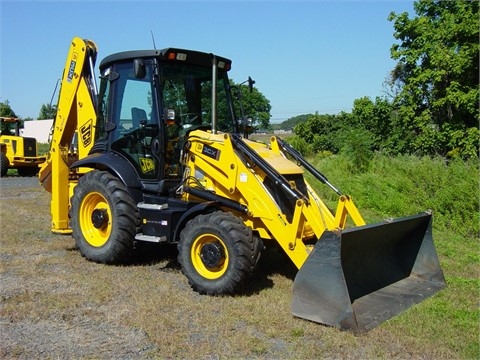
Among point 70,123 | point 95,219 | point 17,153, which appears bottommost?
point 95,219

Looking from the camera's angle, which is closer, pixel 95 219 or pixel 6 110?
pixel 95 219

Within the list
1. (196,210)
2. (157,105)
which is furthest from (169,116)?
(196,210)

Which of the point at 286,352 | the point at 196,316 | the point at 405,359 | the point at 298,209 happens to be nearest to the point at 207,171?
the point at 298,209

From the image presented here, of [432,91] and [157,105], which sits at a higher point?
[432,91]

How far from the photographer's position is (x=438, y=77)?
19.4 metres

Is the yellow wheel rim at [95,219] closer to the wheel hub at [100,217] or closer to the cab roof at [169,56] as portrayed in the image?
the wheel hub at [100,217]

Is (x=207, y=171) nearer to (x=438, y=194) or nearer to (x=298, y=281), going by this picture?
(x=298, y=281)

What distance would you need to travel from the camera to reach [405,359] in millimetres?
4160

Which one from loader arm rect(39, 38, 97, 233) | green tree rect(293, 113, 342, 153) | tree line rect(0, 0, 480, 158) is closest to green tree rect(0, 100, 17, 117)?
green tree rect(293, 113, 342, 153)

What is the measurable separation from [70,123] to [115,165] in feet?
5.19

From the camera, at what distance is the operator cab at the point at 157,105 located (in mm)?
6629

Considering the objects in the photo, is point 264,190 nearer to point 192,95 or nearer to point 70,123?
point 192,95

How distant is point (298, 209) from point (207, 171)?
1.40 metres

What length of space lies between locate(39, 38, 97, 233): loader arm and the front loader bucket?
4.15 meters
